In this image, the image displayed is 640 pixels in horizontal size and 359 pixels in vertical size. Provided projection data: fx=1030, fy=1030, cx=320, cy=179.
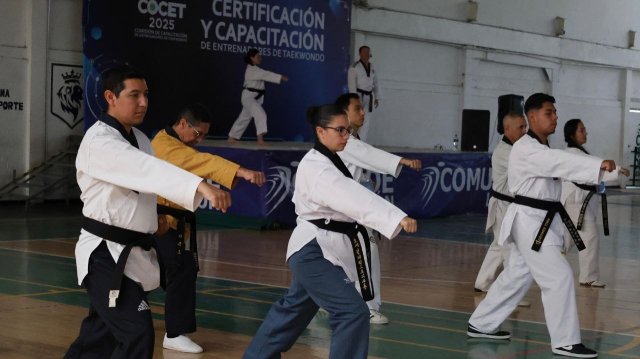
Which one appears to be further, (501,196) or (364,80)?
(364,80)

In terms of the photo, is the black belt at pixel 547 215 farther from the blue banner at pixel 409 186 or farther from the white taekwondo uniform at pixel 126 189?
the blue banner at pixel 409 186

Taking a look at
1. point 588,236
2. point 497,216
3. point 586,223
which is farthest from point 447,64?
point 497,216

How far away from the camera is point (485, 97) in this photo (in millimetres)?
25641

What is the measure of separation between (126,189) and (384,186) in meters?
12.0

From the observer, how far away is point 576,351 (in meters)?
7.02

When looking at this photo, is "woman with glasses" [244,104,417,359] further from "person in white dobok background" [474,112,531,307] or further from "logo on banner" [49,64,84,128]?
"logo on banner" [49,64,84,128]

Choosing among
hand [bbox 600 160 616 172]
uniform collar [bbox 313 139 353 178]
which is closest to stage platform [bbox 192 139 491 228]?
hand [bbox 600 160 616 172]

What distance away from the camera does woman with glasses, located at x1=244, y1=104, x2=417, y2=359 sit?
534 cm

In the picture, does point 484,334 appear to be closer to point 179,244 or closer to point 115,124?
point 179,244

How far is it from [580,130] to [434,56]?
1387cm

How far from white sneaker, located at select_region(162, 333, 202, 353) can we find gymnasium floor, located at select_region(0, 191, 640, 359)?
0.06 meters

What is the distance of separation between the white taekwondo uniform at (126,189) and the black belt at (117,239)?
26mm

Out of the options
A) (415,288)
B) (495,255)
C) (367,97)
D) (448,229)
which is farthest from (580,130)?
(367,97)

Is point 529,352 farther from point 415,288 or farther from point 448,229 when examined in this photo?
point 448,229
